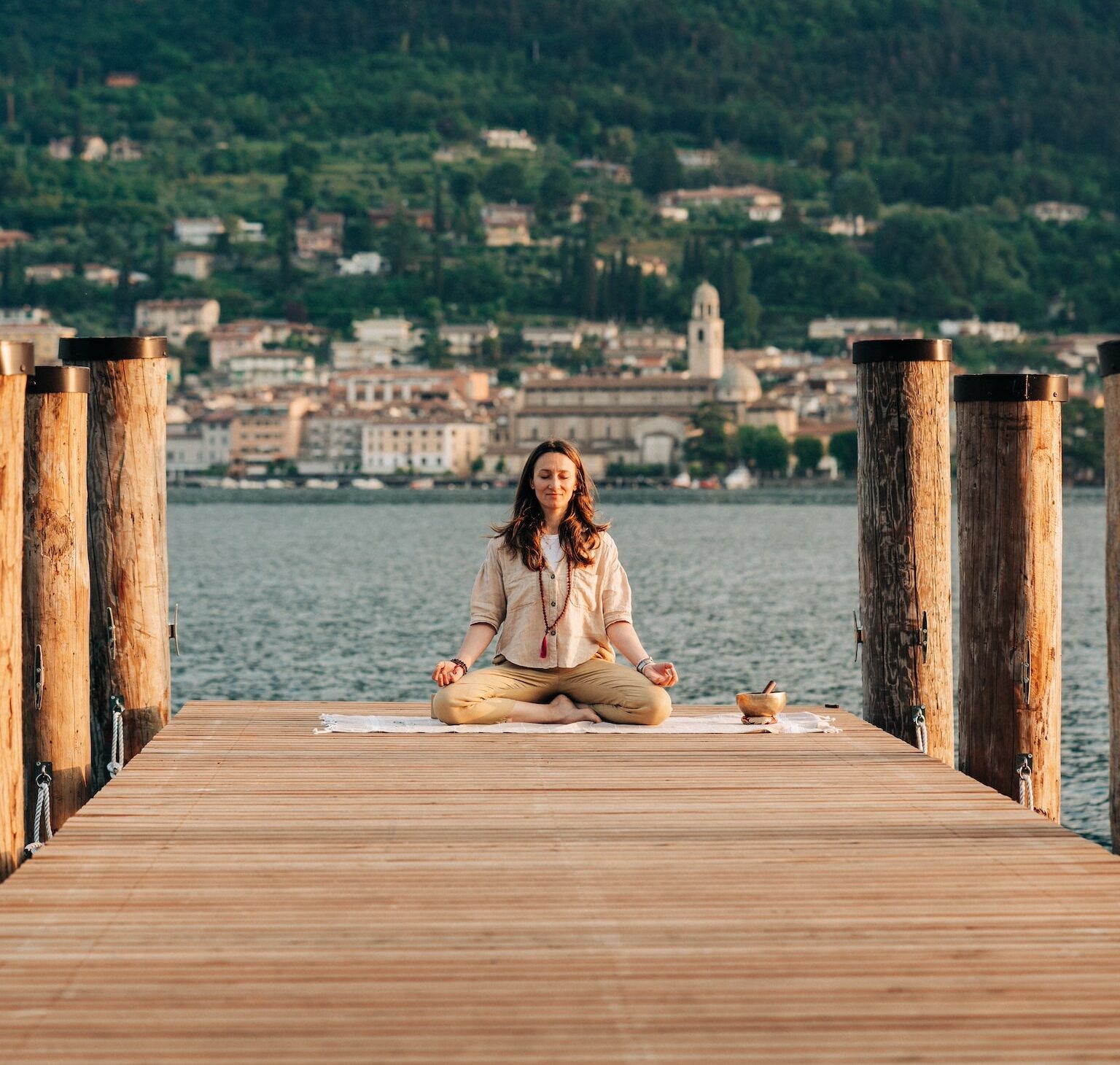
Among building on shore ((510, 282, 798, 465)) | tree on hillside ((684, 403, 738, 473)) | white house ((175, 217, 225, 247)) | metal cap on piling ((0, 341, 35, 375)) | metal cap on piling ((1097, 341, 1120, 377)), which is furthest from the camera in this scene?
white house ((175, 217, 225, 247))

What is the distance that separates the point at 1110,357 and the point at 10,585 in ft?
8.51

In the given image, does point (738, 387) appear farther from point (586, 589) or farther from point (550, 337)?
point (586, 589)

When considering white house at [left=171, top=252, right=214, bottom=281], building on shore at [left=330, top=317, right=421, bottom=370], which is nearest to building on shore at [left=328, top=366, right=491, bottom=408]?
building on shore at [left=330, top=317, right=421, bottom=370]

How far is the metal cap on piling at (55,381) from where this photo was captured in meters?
6.02

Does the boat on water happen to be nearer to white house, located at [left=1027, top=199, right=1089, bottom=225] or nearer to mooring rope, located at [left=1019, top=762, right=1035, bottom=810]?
white house, located at [left=1027, top=199, right=1089, bottom=225]

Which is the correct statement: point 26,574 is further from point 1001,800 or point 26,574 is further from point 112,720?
point 1001,800

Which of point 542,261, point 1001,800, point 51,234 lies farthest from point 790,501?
point 1001,800

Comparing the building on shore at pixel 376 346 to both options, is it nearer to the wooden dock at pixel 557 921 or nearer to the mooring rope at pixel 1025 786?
the mooring rope at pixel 1025 786

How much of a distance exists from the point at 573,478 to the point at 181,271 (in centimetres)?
16736

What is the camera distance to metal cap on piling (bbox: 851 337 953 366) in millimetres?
6652

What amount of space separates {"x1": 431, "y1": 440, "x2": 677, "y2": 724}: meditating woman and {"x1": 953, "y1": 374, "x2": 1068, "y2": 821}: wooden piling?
3.24 feet

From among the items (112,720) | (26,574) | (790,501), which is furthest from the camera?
(790,501)

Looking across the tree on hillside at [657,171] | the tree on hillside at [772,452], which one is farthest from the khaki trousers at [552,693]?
the tree on hillside at [657,171]

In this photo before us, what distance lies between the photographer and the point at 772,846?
4.59 m
